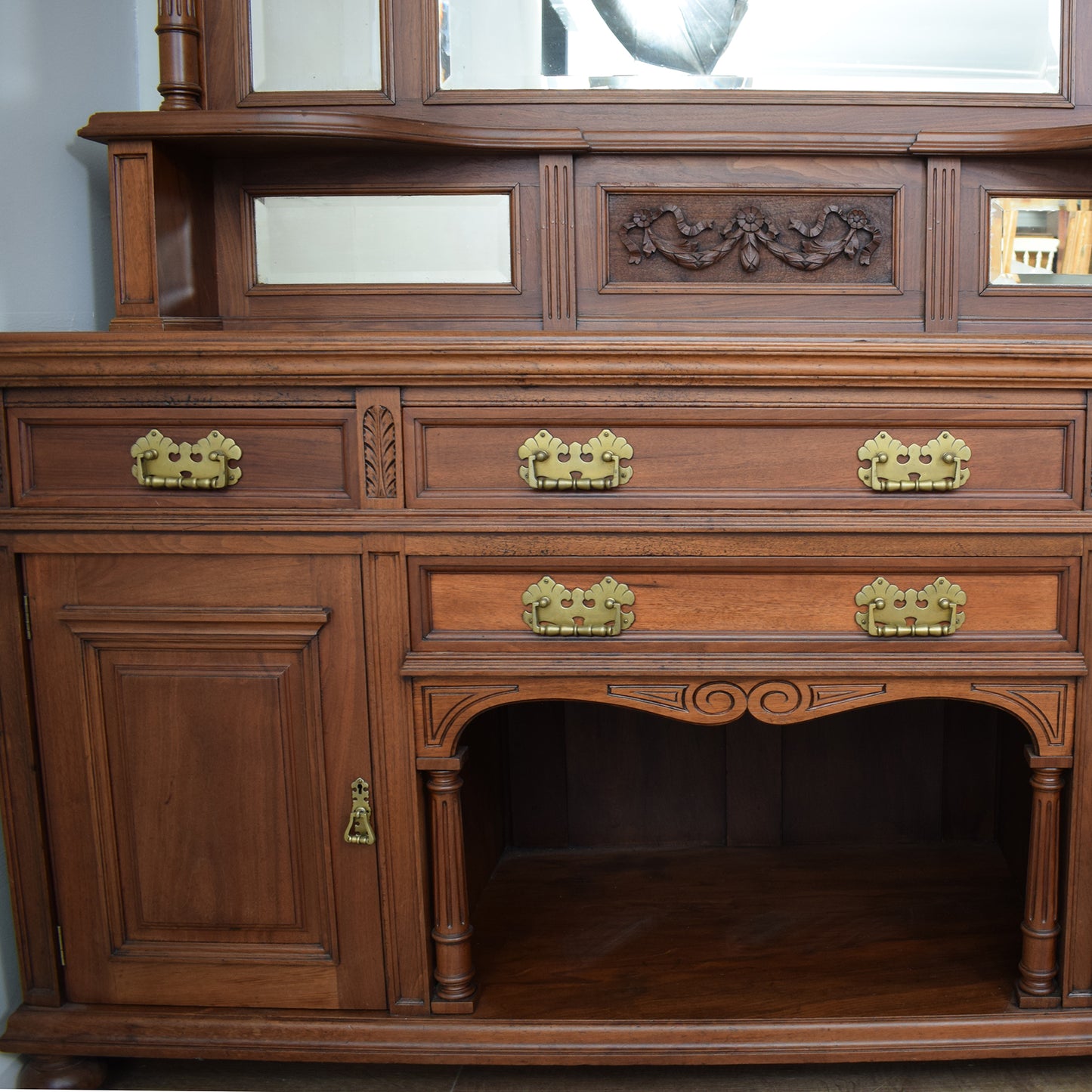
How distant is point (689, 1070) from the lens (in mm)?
1456

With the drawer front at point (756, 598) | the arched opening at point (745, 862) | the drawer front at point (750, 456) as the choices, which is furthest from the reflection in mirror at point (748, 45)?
the arched opening at point (745, 862)

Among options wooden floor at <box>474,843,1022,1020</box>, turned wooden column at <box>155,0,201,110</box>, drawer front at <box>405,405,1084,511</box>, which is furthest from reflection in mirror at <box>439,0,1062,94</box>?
wooden floor at <box>474,843,1022,1020</box>

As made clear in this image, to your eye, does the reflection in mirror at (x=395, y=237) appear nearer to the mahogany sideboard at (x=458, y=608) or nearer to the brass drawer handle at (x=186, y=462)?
the mahogany sideboard at (x=458, y=608)

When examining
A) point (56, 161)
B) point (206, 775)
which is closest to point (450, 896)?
point (206, 775)

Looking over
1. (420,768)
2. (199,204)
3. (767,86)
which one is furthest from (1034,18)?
(420,768)

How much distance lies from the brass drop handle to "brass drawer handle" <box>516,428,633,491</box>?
463 millimetres

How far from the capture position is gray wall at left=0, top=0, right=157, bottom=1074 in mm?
1438

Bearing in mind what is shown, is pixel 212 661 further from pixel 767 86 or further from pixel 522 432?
pixel 767 86

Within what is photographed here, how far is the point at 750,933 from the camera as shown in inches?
62.2

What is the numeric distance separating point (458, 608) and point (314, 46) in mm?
992

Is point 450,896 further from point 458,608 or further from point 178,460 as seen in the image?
point 178,460

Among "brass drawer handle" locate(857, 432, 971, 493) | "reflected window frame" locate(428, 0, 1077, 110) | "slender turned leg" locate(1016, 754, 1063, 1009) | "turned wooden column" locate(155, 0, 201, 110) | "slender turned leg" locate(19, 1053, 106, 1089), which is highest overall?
"turned wooden column" locate(155, 0, 201, 110)

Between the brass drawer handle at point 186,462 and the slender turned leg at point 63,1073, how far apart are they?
0.83 m

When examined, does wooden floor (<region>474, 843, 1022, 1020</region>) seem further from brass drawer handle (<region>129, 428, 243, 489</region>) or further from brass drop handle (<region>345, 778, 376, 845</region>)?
brass drawer handle (<region>129, 428, 243, 489</region>)
